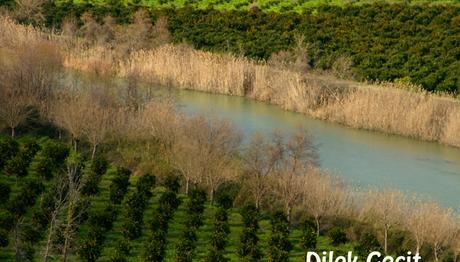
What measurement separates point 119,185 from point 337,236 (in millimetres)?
6634

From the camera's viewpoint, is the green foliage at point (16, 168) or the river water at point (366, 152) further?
the river water at point (366, 152)

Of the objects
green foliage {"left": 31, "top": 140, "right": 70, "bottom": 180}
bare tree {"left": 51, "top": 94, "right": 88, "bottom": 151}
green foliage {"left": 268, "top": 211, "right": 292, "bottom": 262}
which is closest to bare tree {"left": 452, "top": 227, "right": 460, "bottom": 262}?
green foliage {"left": 268, "top": 211, "right": 292, "bottom": 262}

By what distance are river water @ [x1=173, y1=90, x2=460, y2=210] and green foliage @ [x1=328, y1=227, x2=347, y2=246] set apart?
4.80 m

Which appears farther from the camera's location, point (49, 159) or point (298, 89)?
point (298, 89)

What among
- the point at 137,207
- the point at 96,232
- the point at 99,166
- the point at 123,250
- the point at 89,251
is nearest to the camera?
the point at 89,251

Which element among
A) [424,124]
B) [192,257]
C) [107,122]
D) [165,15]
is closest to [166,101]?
[107,122]

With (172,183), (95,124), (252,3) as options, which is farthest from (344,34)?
(172,183)

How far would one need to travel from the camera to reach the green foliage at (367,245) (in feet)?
69.2

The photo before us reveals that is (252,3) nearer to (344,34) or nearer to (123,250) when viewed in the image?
(344,34)

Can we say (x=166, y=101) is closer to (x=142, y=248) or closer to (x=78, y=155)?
(x=78, y=155)

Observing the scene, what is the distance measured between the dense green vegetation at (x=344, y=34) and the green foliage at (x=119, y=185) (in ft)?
67.7

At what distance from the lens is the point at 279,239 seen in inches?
834

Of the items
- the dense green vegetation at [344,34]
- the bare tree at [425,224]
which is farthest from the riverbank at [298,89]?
the bare tree at [425,224]

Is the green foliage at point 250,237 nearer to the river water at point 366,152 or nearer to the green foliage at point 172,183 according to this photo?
the green foliage at point 172,183
